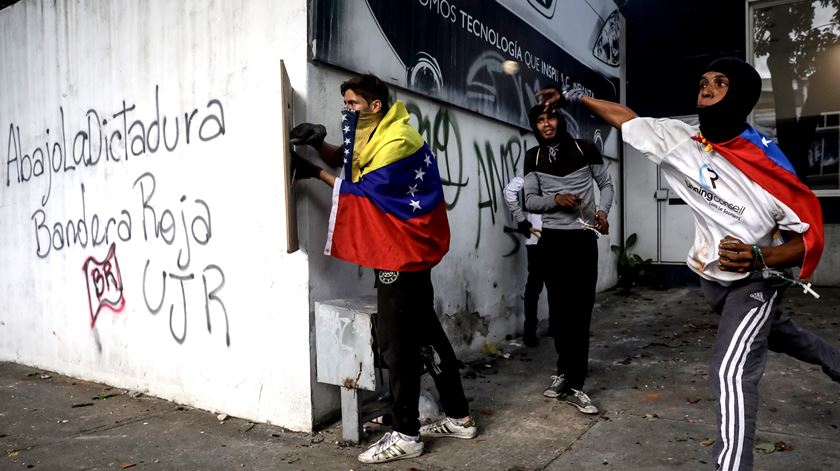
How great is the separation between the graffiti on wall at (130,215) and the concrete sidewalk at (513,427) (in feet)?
2.26

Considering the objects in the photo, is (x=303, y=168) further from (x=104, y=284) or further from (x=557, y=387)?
(x=104, y=284)

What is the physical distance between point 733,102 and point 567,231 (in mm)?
1666

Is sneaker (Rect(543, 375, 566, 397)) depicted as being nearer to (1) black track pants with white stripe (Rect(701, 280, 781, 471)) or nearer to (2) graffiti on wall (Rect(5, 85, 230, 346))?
(1) black track pants with white stripe (Rect(701, 280, 781, 471))

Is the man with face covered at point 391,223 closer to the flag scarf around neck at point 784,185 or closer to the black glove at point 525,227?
the flag scarf around neck at point 784,185

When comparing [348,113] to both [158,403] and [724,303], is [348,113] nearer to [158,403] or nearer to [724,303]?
[724,303]

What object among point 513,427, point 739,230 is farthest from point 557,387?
point 739,230

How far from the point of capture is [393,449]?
3428mm

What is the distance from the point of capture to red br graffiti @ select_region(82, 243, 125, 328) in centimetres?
513

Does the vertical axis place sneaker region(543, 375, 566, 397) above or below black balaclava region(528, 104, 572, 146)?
below

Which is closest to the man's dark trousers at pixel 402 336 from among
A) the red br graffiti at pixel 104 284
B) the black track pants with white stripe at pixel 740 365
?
the black track pants with white stripe at pixel 740 365

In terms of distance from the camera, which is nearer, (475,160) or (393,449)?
(393,449)

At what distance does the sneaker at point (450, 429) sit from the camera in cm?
374

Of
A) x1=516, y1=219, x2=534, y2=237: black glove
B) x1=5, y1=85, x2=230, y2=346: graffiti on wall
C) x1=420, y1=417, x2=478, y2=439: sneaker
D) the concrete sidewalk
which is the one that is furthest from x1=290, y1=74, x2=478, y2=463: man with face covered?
x1=516, y1=219, x2=534, y2=237: black glove

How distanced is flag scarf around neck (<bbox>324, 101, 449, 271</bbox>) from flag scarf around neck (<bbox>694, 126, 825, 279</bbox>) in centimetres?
153
